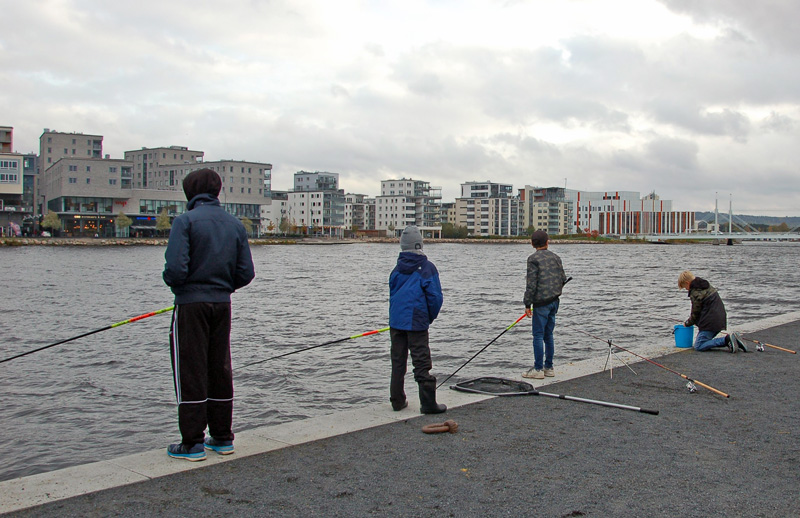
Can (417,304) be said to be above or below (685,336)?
above

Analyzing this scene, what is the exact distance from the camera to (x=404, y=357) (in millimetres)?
7734

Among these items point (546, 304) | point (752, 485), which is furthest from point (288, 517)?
point (546, 304)

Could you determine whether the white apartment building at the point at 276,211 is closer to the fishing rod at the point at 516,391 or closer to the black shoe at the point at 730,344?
the black shoe at the point at 730,344

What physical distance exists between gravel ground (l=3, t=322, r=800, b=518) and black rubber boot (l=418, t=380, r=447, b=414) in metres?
0.15

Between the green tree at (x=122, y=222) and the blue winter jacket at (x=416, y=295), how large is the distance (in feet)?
422

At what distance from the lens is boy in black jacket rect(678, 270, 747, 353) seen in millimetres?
11789

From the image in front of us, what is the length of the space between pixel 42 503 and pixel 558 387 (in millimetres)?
6234

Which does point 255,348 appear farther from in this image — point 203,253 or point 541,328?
point 203,253

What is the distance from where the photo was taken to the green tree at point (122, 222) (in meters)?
125

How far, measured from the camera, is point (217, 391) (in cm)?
611

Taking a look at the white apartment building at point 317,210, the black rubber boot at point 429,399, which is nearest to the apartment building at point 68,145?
the white apartment building at point 317,210

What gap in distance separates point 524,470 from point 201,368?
2.86m

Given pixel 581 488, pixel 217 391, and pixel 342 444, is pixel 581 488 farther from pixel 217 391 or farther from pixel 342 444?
pixel 217 391

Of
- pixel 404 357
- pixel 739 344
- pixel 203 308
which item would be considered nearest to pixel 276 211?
pixel 739 344
